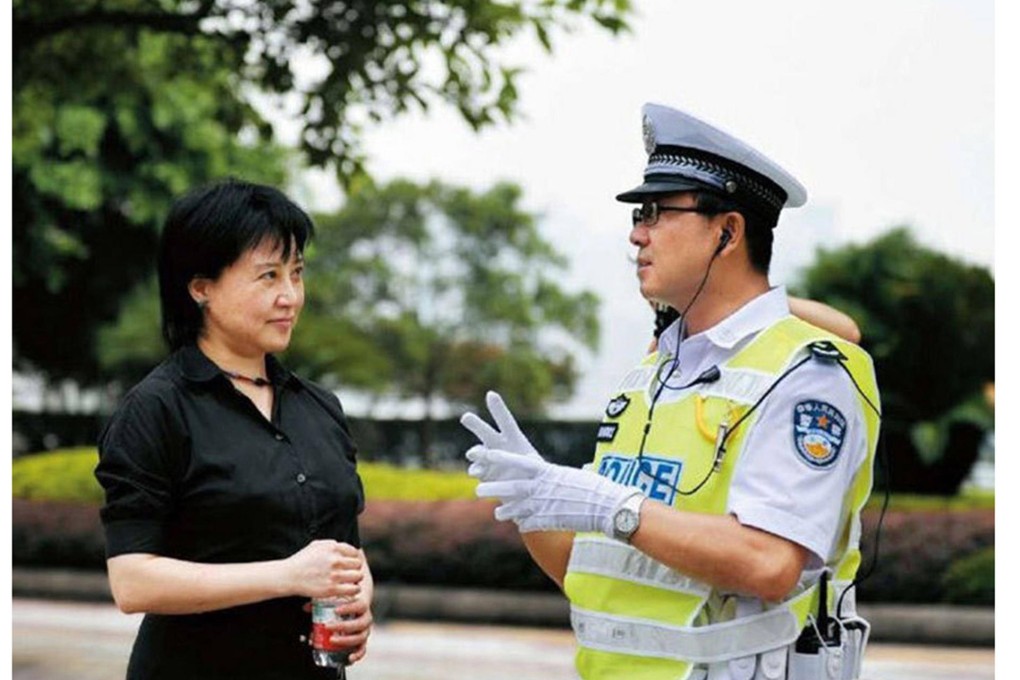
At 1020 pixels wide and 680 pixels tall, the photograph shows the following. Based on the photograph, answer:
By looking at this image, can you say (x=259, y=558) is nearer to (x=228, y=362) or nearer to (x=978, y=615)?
(x=228, y=362)

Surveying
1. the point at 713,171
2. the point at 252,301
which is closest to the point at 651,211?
the point at 713,171

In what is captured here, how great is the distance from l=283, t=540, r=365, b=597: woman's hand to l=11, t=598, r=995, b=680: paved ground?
614cm

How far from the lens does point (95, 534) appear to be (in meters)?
11.3

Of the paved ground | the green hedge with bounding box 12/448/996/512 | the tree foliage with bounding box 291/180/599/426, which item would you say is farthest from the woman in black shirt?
the tree foliage with bounding box 291/180/599/426

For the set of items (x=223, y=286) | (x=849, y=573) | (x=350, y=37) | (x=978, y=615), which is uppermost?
(x=350, y=37)

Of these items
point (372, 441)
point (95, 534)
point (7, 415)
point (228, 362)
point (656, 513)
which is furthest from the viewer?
point (372, 441)

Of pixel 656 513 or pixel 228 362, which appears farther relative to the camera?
pixel 228 362

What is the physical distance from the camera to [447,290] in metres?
31.8

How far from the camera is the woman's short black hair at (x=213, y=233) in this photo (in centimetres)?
249

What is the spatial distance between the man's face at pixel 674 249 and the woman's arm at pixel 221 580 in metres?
0.61

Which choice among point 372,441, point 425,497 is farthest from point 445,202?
point 425,497

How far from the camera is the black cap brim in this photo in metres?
2.38

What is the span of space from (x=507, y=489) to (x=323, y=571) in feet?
1.11

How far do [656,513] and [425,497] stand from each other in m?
10.0
